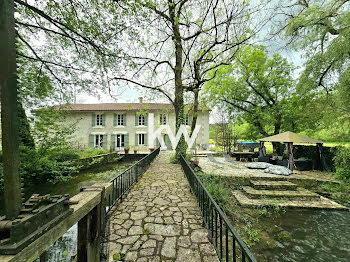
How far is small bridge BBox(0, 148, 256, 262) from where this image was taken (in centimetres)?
150

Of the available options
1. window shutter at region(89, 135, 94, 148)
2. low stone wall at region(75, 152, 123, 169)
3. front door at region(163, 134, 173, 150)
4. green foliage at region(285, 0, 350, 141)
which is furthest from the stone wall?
green foliage at region(285, 0, 350, 141)

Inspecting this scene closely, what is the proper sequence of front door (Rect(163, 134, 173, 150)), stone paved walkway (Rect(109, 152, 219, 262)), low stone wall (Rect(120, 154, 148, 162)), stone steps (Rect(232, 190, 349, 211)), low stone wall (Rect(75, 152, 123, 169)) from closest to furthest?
stone paved walkway (Rect(109, 152, 219, 262))
stone steps (Rect(232, 190, 349, 211))
low stone wall (Rect(75, 152, 123, 169))
low stone wall (Rect(120, 154, 148, 162))
front door (Rect(163, 134, 173, 150))

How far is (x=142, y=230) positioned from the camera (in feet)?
9.69

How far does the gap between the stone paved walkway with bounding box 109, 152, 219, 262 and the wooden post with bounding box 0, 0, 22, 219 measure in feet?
6.96

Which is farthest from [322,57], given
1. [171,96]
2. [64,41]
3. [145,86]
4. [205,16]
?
[64,41]

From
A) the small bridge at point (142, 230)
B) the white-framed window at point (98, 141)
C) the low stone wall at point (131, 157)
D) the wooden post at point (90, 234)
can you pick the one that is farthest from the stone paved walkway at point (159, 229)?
the white-framed window at point (98, 141)

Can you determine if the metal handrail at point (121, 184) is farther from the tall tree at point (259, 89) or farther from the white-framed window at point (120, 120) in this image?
the white-framed window at point (120, 120)

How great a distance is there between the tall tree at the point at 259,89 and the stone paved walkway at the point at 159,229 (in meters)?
11.6

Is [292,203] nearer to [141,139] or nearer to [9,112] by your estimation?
[9,112]

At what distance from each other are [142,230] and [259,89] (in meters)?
15.0

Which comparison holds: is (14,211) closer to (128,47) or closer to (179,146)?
(128,47)

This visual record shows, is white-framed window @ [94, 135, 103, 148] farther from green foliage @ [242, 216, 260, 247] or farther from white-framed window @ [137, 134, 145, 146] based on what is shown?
green foliage @ [242, 216, 260, 247]

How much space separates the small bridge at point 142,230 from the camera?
150 cm

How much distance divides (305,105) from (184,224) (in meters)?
13.7
